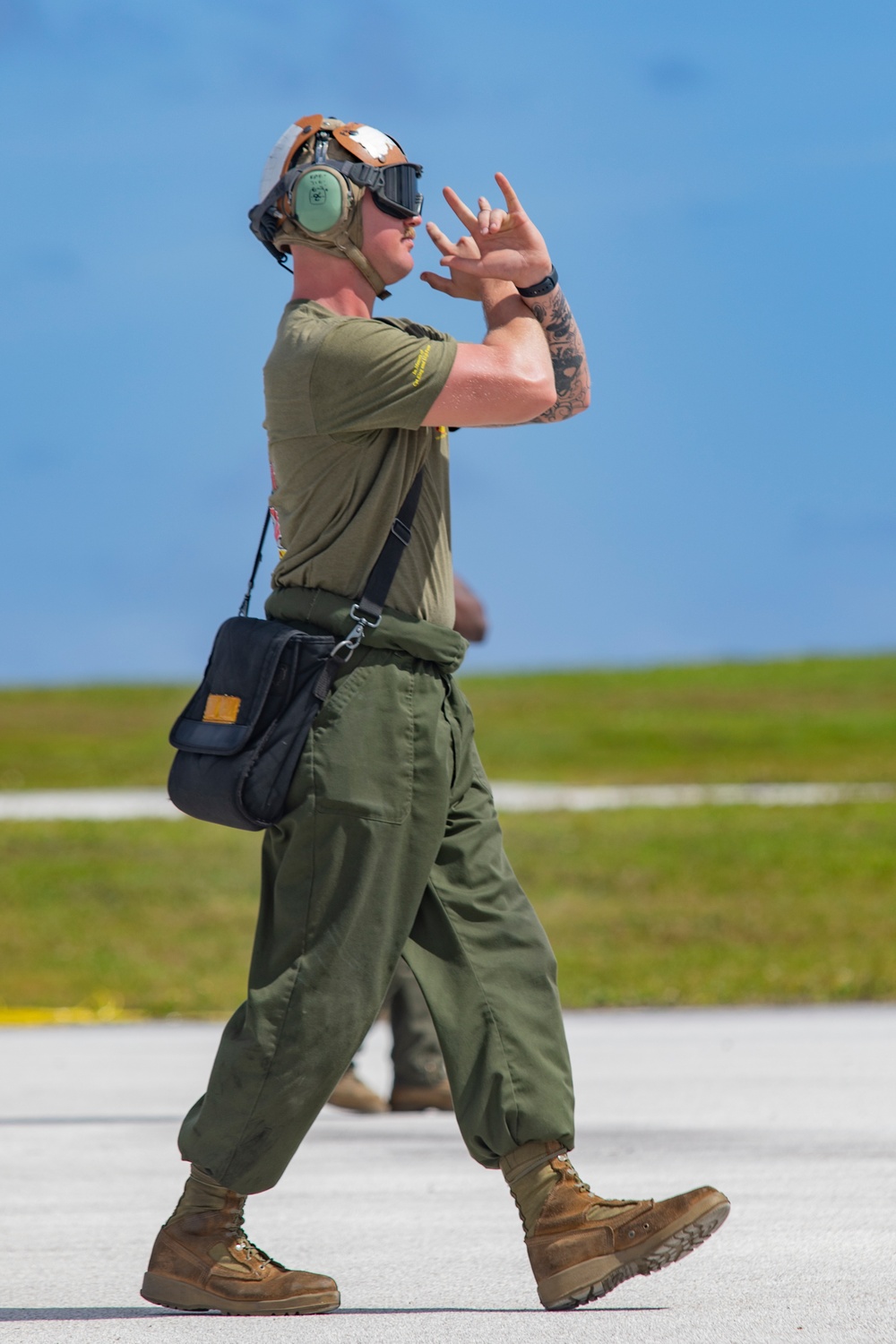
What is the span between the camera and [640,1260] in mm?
3451

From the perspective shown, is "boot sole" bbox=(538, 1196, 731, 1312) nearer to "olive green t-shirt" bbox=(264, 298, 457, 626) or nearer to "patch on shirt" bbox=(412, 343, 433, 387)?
"olive green t-shirt" bbox=(264, 298, 457, 626)

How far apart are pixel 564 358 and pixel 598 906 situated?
966cm

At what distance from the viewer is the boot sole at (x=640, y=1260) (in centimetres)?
344

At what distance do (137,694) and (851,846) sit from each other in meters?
21.0

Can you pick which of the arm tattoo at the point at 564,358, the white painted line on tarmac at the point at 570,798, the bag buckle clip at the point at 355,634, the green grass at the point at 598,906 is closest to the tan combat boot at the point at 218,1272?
the bag buckle clip at the point at 355,634

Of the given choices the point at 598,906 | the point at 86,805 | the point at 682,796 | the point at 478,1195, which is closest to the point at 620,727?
the point at 682,796

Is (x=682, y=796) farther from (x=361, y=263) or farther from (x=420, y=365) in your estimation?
(x=420, y=365)

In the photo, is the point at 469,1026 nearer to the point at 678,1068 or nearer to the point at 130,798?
the point at 678,1068

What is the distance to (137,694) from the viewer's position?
33688mm

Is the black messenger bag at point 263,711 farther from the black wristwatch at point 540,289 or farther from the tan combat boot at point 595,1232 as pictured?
the tan combat boot at point 595,1232

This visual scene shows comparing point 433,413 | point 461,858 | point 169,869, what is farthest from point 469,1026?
point 169,869

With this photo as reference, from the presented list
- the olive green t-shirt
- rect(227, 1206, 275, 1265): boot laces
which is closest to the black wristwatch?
the olive green t-shirt

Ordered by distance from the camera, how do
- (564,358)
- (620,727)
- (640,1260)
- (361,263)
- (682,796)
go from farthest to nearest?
1. (620,727)
2. (682,796)
3. (564,358)
4. (361,263)
5. (640,1260)

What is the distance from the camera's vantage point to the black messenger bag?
346cm
